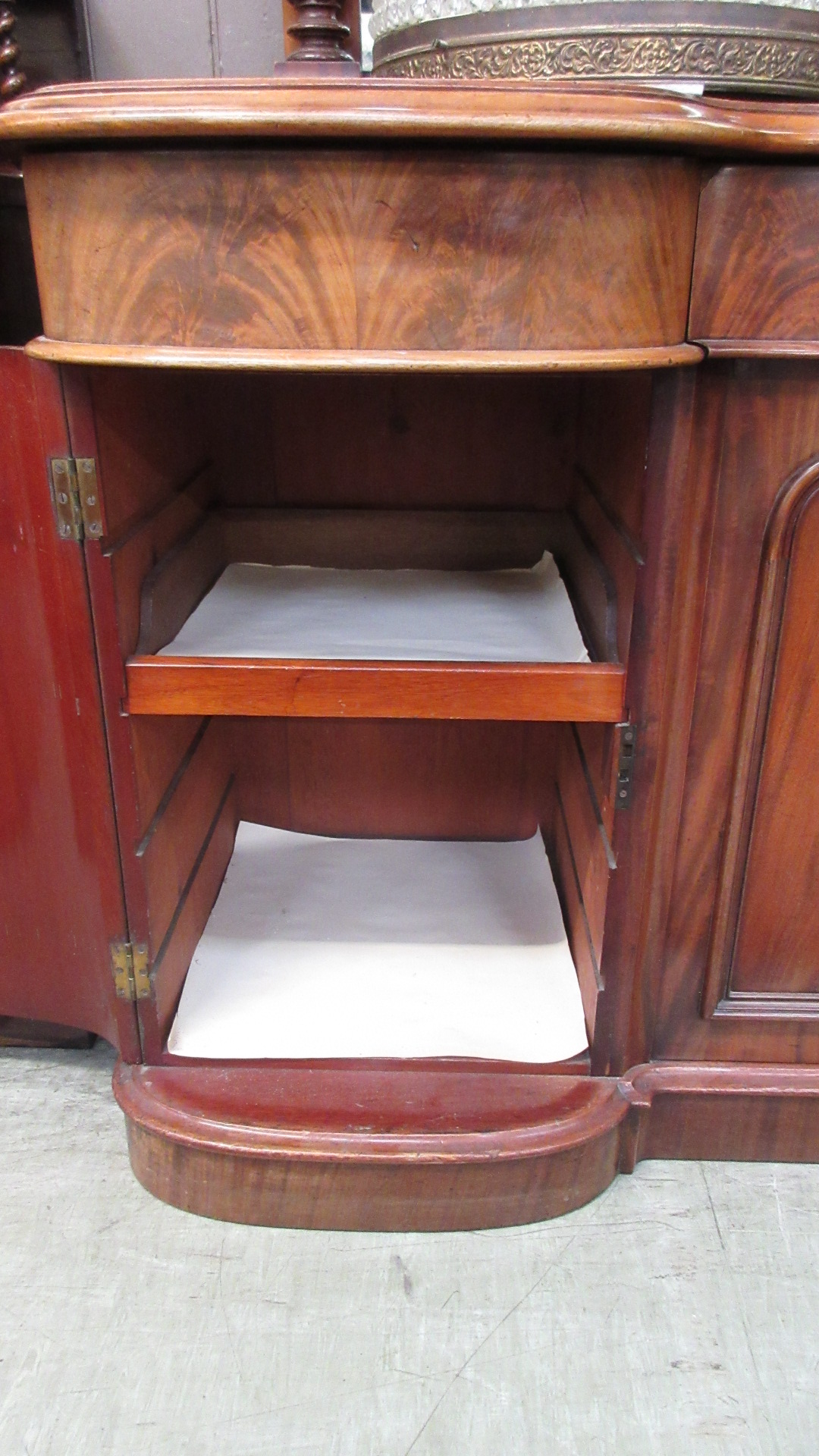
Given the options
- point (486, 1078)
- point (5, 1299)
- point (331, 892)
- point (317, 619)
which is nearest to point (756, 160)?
point (317, 619)

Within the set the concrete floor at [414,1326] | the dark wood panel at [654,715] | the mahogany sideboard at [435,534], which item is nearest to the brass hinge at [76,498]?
the mahogany sideboard at [435,534]

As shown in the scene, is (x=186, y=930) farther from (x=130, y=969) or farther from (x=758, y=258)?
(x=758, y=258)

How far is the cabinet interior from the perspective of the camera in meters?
1.03

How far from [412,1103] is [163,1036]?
0.29m

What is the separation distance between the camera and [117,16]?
128 centimetres

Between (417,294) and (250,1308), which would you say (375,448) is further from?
(250,1308)

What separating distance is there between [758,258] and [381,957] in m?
0.90

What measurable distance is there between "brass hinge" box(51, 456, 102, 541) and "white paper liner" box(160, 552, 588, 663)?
0.16 meters

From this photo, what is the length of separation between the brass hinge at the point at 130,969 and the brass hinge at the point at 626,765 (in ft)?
1.71

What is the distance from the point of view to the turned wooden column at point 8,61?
113cm

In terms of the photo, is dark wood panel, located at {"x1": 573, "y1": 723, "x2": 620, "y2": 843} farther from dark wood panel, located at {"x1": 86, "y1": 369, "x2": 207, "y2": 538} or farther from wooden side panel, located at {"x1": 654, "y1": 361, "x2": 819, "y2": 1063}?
dark wood panel, located at {"x1": 86, "y1": 369, "x2": 207, "y2": 538}

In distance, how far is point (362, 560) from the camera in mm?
1452

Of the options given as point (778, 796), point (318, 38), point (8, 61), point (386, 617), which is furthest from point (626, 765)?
point (8, 61)

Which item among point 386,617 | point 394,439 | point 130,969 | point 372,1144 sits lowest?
point 372,1144
